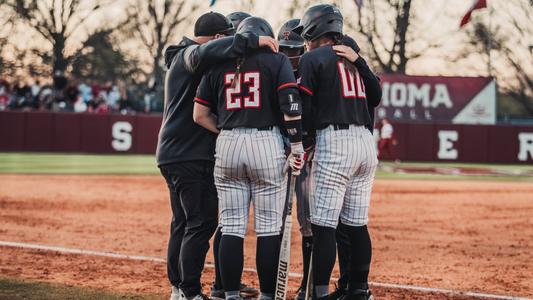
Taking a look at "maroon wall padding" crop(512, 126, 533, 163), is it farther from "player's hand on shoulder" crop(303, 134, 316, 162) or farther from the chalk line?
"player's hand on shoulder" crop(303, 134, 316, 162)

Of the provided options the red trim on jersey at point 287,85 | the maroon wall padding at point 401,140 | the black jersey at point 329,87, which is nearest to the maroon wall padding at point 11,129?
the maroon wall padding at point 401,140

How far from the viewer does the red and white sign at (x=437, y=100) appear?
1214 inches

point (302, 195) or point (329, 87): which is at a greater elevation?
point (329, 87)

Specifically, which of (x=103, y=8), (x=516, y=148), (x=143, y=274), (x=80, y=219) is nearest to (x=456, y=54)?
(x=516, y=148)

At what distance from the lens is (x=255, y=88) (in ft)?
17.2

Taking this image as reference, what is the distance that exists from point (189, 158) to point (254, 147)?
0.64 metres

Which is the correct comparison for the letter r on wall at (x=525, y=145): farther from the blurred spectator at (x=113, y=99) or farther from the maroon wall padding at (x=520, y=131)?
the blurred spectator at (x=113, y=99)

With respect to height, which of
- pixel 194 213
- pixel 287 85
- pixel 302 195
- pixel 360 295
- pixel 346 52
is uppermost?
pixel 346 52

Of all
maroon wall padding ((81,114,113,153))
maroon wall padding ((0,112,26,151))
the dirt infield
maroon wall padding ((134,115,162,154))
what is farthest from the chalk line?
maroon wall padding ((134,115,162,154))

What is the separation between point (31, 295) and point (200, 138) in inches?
67.1

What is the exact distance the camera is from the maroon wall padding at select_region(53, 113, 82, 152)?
1105 inches

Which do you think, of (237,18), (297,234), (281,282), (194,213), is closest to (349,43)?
(237,18)

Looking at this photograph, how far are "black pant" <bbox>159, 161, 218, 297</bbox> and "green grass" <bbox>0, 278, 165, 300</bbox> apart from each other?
1.92ft

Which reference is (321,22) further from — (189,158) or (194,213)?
(194,213)
